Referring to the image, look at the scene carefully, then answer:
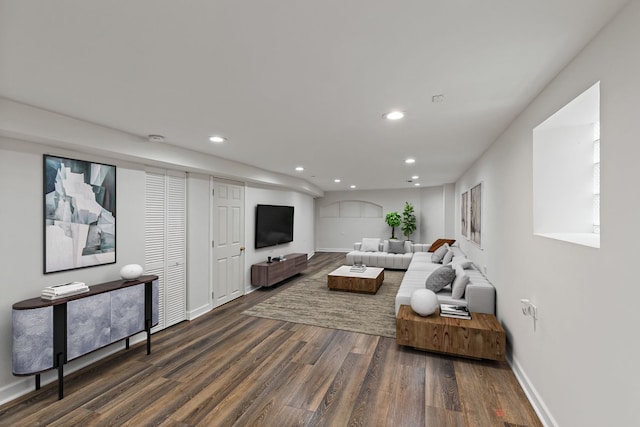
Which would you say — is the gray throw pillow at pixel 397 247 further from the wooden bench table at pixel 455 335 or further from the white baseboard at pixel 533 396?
the white baseboard at pixel 533 396

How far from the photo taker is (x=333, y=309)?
14.9 ft

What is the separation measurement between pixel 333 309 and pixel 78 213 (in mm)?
3522

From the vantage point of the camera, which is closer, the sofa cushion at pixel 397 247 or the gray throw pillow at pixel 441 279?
the gray throw pillow at pixel 441 279

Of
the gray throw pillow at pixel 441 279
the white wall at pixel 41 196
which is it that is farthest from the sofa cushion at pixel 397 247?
the white wall at pixel 41 196

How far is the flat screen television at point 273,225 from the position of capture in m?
5.91

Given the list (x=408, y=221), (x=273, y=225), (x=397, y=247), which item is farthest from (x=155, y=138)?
(x=408, y=221)

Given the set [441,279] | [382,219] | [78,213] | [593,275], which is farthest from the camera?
[382,219]

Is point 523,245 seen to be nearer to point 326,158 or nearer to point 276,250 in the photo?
point 326,158

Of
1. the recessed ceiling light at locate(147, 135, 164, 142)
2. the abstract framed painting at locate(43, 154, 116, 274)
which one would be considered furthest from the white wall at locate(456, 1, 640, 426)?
the abstract framed painting at locate(43, 154, 116, 274)

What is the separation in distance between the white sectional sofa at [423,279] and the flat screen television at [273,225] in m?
2.09

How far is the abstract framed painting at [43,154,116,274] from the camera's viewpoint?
257 centimetres

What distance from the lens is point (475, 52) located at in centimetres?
147

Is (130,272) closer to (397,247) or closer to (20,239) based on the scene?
(20,239)

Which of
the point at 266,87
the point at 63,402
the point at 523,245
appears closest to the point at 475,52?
the point at 266,87
